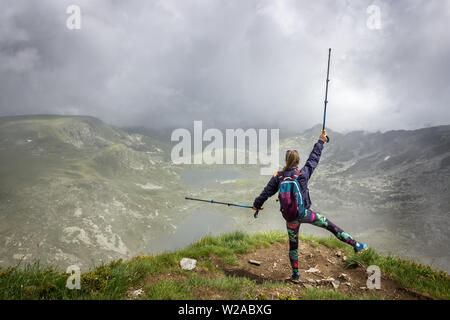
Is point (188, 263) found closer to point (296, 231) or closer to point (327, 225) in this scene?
point (296, 231)

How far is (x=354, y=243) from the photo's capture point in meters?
8.47

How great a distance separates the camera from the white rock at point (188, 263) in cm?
797

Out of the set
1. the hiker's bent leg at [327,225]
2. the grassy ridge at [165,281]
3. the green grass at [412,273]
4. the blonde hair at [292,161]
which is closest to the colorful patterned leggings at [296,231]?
the hiker's bent leg at [327,225]

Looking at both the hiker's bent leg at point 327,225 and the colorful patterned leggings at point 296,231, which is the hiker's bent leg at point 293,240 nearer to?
the colorful patterned leggings at point 296,231

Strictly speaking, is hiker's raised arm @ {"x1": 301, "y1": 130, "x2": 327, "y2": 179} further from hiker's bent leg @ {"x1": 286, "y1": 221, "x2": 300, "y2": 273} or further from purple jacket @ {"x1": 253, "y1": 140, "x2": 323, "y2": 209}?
hiker's bent leg @ {"x1": 286, "y1": 221, "x2": 300, "y2": 273}

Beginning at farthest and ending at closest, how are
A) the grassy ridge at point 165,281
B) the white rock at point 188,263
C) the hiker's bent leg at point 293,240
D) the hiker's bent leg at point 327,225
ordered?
1. the hiker's bent leg at point 327,225
2. the hiker's bent leg at point 293,240
3. the white rock at point 188,263
4. the grassy ridge at point 165,281

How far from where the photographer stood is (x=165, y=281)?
6.47 metres

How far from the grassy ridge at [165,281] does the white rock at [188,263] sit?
190mm

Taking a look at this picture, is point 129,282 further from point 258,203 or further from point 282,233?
point 282,233

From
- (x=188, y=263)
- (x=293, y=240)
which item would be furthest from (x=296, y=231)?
(x=188, y=263)

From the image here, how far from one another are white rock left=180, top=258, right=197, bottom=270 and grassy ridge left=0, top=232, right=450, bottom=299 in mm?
190
